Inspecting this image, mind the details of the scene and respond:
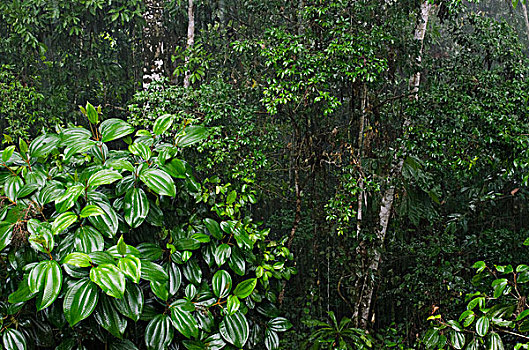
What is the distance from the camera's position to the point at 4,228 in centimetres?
106

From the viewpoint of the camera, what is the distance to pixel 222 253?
52.5 inches

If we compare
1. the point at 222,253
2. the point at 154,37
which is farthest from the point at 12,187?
the point at 154,37

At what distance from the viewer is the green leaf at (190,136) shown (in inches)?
51.6

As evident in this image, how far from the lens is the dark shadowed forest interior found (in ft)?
3.65

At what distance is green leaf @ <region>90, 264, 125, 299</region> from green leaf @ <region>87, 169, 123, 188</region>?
0.78ft

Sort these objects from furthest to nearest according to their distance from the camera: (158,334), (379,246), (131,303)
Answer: (379,246) → (158,334) → (131,303)

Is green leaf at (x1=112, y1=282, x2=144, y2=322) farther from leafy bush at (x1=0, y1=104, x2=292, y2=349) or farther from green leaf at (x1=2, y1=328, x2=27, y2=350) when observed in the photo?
green leaf at (x1=2, y1=328, x2=27, y2=350)

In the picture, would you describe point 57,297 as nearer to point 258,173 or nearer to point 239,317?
point 239,317

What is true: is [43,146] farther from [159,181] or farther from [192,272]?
[192,272]

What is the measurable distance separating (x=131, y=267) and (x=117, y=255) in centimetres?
6

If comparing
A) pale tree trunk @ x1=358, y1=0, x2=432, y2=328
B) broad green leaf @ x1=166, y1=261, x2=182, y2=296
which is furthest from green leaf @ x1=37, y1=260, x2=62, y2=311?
pale tree trunk @ x1=358, y1=0, x2=432, y2=328

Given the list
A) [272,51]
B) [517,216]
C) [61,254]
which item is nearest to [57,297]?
[61,254]

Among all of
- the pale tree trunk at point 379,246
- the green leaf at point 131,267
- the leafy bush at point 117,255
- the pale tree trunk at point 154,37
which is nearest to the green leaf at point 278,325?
the leafy bush at point 117,255

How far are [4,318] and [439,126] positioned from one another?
2245 millimetres
